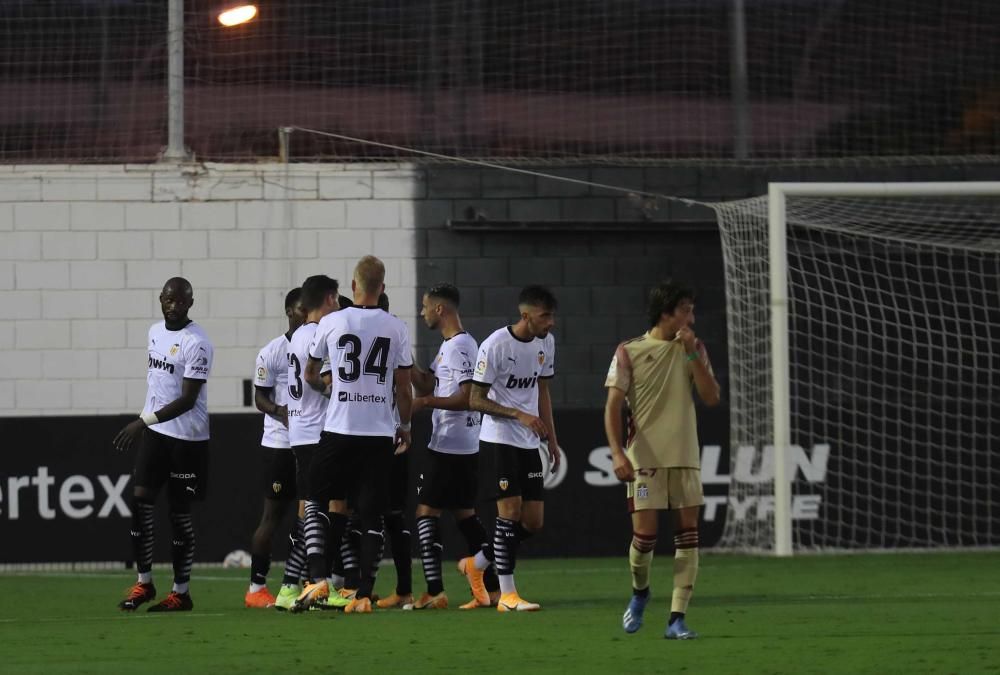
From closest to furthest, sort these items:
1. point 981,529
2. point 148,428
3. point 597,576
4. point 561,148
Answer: point 148,428
point 597,576
point 981,529
point 561,148

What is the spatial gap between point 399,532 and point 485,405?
958 millimetres

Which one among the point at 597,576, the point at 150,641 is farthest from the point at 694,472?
the point at 597,576

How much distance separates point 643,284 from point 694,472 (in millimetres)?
7225

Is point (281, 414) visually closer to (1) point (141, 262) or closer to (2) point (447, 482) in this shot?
(2) point (447, 482)

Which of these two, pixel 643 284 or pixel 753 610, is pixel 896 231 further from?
pixel 753 610

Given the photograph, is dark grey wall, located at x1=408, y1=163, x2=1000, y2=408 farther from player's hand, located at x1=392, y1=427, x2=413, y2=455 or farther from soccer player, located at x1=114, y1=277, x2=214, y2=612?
player's hand, located at x1=392, y1=427, x2=413, y2=455

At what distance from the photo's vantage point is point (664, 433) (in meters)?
7.34

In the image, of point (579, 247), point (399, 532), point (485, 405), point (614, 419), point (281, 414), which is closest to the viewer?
point (614, 419)

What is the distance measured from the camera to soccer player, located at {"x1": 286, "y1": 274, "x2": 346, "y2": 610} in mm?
9070

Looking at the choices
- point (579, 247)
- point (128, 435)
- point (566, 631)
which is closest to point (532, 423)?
point (566, 631)

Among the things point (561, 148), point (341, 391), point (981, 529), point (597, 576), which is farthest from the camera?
point (561, 148)

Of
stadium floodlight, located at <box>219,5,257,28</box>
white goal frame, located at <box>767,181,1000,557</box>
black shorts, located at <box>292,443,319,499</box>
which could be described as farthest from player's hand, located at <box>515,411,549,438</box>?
stadium floodlight, located at <box>219,5,257,28</box>

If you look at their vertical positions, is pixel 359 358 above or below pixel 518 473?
above

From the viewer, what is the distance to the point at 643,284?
47.5 feet
